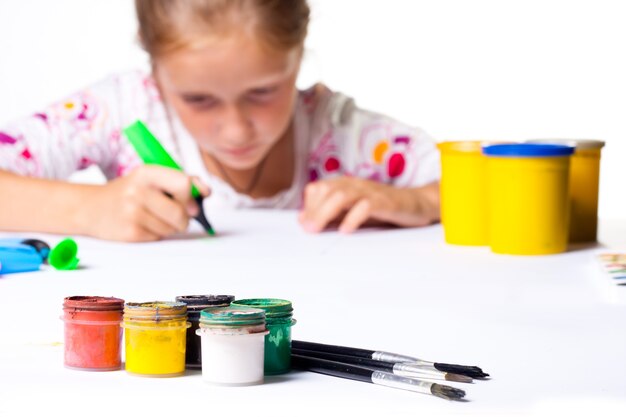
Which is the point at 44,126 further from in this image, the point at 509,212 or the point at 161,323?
the point at 161,323

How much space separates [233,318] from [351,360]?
80mm

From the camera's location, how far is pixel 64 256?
0.99 m

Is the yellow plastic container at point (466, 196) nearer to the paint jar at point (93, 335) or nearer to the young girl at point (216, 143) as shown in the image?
the young girl at point (216, 143)

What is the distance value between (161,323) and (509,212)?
570 millimetres

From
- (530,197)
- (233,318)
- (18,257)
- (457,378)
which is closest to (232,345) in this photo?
(233,318)

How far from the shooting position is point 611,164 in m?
2.25

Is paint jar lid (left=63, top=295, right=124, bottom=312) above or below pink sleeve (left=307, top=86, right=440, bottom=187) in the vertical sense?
below

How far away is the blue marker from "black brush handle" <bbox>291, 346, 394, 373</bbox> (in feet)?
1.41

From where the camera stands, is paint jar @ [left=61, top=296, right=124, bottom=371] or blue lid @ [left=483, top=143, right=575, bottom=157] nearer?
paint jar @ [left=61, top=296, right=124, bottom=371]

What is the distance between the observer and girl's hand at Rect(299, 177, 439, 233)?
4.15ft

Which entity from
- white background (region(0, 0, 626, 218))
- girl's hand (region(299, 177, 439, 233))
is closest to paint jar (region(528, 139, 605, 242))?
girl's hand (region(299, 177, 439, 233))

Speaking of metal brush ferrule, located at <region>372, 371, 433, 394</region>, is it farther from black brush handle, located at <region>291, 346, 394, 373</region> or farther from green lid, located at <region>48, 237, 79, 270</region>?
green lid, located at <region>48, 237, 79, 270</region>

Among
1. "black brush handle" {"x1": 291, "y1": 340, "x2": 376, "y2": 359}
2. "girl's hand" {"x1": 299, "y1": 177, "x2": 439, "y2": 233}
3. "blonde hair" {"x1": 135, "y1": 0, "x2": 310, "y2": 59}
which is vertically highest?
"blonde hair" {"x1": 135, "y1": 0, "x2": 310, "y2": 59}

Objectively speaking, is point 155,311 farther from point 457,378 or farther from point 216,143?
point 216,143
